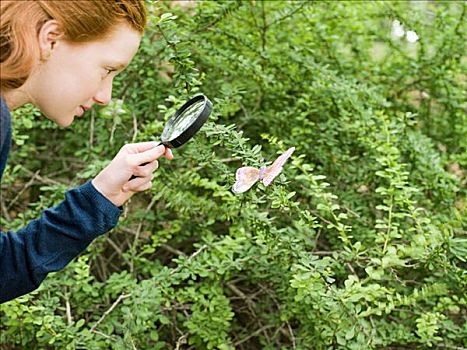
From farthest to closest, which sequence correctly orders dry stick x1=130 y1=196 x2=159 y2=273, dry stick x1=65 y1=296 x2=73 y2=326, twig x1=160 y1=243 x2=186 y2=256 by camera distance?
1. twig x1=160 y1=243 x2=186 y2=256
2. dry stick x1=130 y1=196 x2=159 y2=273
3. dry stick x1=65 y1=296 x2=73 y2=326

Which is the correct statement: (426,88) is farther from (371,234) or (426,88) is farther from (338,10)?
(371,234)

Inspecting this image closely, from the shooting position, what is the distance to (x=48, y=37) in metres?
1.64

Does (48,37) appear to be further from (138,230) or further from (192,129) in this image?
(138,230)

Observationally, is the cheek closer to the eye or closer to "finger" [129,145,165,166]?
the eye

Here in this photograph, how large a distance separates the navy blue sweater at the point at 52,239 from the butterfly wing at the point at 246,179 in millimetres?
292

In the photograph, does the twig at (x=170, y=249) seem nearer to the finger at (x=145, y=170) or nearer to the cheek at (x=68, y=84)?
the finger at (x=145, y=170)

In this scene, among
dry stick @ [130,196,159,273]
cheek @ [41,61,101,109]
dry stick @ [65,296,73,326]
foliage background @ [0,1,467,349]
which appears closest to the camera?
cheek @ [41,61,101,109]

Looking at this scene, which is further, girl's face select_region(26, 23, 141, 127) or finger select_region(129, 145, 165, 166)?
finger select_region(129, 145, 165, 166)

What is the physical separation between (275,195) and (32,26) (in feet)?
2.31

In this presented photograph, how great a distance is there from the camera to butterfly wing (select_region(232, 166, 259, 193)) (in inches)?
78.1

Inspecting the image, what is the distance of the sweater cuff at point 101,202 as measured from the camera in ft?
6.08

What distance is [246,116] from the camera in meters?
2.94

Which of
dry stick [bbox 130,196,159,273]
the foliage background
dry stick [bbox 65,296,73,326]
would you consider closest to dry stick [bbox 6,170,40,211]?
the foliage background

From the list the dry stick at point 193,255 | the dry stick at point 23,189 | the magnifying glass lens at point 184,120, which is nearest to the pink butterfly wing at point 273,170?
the magnifying glass lens at point 184,120
